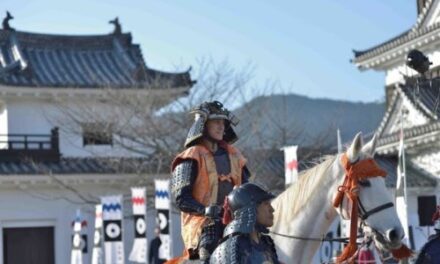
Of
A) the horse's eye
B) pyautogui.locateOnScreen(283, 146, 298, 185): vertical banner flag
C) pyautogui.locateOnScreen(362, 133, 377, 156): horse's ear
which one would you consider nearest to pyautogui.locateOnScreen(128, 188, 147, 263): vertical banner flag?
→ pyautogui.locateOnScreen(283, 146, 298, 185): vertical banner flag

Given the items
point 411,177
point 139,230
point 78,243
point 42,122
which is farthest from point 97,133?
point 411,177

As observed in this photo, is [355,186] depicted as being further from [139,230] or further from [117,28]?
[117,28]

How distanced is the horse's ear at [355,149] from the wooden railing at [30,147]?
1844cm

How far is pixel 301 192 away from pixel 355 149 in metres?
0.56

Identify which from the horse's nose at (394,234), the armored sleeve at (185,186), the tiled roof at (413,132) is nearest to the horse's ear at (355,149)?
the horse's nose at (394,234)

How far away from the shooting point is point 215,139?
685 cm

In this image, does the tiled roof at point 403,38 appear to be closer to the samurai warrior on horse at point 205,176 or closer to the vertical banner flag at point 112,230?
the vertical banner flag at point 112,230

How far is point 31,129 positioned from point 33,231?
316 cm

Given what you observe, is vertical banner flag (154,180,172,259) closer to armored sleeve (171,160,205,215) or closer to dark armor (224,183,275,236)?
armored sleeve (171,160,205,215)

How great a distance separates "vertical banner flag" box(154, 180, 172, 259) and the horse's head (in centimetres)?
856

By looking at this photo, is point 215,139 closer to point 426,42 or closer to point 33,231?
point 426,42

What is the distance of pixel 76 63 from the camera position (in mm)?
28375

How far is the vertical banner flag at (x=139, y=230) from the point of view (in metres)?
16.3

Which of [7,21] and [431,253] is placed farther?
[7,21]
